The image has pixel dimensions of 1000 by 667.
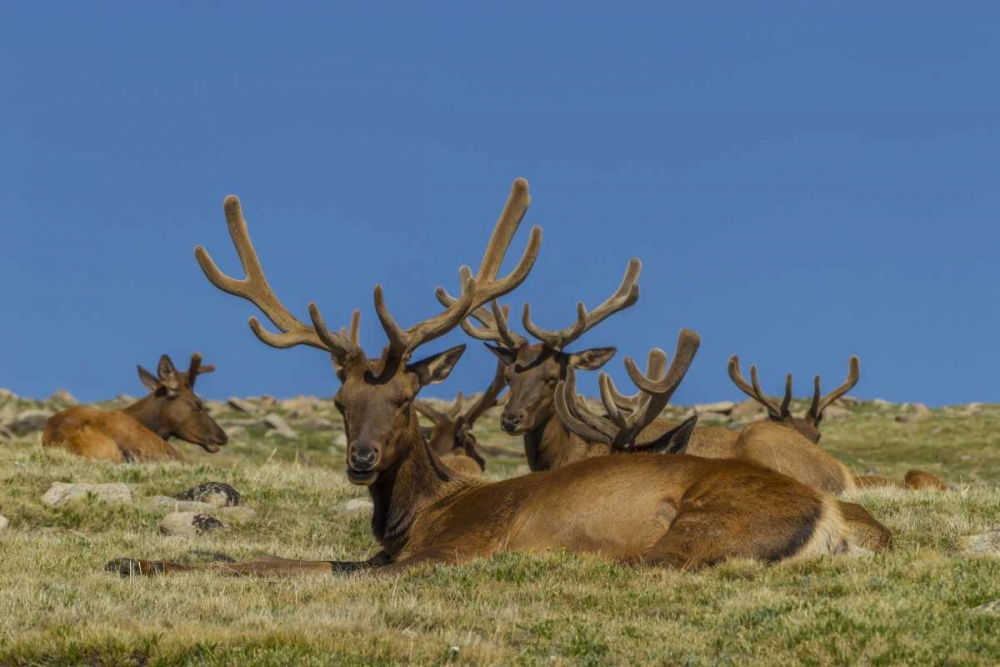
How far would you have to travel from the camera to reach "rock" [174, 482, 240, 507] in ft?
46.1

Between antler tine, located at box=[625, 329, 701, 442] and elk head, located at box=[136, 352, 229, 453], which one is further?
elk head, located at box=[136, 352, 229, 453]

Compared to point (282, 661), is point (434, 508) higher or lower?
higher

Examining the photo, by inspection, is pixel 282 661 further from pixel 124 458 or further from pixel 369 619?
pixel 124 458

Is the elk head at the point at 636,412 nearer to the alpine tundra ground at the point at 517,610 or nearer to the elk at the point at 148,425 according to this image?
the alpine tundra ground at the point at 517,610

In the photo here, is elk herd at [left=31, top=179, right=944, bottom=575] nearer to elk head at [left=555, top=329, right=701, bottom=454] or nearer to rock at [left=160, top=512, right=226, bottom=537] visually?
elk head at [left=555, top=329, right=701, bottom=454]

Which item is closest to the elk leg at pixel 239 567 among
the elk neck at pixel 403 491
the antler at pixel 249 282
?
the elk neck at pixel 403 491

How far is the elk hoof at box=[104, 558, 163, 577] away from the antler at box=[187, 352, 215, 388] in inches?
529

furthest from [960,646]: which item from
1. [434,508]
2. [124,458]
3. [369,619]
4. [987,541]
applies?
[124,458]

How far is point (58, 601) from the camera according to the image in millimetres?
7871

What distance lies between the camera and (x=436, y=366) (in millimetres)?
10539

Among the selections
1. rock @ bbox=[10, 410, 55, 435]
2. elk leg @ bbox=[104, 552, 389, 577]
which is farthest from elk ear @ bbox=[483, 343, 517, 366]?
rock @ bbox=[10, 410, 55, 435]

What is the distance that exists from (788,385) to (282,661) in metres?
18.3

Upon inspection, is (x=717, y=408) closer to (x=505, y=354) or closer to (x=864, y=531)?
(x=505, y=354)

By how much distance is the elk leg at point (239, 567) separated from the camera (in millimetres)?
9164
